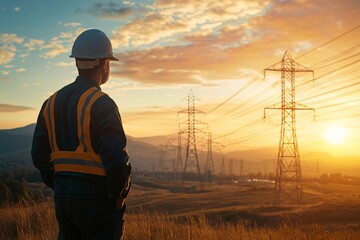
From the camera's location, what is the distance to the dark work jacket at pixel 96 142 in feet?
14.3

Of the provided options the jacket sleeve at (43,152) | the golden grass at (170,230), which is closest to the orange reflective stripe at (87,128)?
the jacket sleeve at (43,152)

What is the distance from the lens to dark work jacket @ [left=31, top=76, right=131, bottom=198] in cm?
436

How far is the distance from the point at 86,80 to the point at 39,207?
882 centimetres

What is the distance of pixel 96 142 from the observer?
4492 mm

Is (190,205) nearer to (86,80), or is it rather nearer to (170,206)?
(170,206)

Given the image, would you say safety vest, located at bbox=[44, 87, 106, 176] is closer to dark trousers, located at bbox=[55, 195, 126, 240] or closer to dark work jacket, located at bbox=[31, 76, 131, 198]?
dark work jacket, located at bbox=[31, 76, 131, 198]

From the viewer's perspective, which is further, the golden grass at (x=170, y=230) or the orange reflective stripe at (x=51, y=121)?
the golden grass at (x=170, y=230)

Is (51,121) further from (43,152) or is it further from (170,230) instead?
(170,230)

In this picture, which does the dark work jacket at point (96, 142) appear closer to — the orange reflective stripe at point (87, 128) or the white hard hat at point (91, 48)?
the orange reflective stripe at point (87, 128)

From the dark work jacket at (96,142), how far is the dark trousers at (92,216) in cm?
7

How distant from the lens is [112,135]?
4398mm

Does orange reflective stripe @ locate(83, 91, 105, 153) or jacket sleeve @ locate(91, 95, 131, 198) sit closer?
jacket sleeve @ locate(91, 95, 131, 198)

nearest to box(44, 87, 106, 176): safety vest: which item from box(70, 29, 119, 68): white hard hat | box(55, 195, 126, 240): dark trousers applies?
box(55, 195, 126, 240): dark trousers

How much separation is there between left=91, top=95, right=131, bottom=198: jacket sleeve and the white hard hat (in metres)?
0.57
